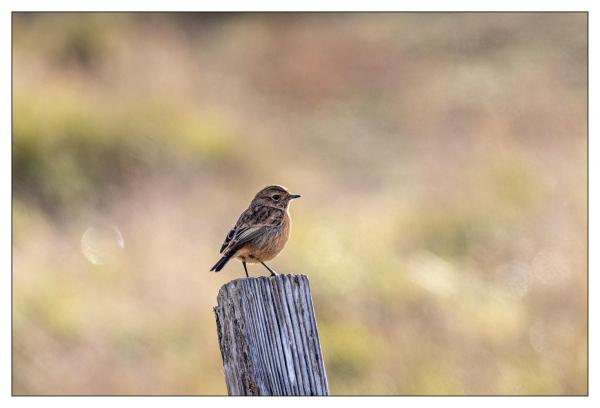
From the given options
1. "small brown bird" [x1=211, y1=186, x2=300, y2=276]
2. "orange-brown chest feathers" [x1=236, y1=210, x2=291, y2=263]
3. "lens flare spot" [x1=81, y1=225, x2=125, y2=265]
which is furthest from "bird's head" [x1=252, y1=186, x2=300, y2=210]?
"lens flare spot" [x1=81, y1=225, x2=125, y2=265]

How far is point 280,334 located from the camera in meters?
3.88

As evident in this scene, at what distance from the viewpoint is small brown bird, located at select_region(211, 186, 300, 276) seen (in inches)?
251

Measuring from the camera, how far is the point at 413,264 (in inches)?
468

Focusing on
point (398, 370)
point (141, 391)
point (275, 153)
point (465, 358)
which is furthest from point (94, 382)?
point (275, 153)

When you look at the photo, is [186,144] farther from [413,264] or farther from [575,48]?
[575,48]

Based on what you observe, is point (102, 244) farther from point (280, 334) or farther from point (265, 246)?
point (280, 334)

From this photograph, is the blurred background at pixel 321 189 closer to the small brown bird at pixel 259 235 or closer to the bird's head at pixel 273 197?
the bird's head at pixel 273 197

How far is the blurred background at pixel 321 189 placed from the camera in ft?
33.3

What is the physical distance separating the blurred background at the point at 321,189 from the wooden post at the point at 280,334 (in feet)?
19.1

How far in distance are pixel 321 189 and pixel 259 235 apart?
25.4 ft

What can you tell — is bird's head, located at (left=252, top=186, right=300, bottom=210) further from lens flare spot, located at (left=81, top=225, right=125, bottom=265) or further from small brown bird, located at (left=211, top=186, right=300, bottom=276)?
lens flare spot, located at (left=81, top=225, right=125, bottom=265)

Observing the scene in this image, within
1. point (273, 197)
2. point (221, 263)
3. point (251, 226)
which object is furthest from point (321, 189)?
point (221, 263)

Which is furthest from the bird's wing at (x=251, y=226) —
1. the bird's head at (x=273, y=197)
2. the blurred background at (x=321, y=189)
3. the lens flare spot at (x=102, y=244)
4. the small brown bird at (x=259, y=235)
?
the lens flare spot at (x=102, y=244)

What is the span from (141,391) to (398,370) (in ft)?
8.64
